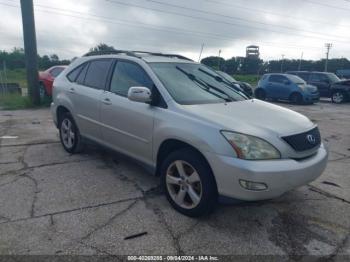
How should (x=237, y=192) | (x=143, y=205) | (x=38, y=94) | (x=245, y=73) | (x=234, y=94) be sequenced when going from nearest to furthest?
(x=237, y=192)
(x=143, y=205)
(x=234, y=94)
(x=38, y=94)
(x=245, y=73)

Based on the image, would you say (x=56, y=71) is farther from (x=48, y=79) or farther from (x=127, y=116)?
(x=127, y=116)

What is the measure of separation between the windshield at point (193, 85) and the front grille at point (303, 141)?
1055mm

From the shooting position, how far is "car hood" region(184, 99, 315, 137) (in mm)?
3223

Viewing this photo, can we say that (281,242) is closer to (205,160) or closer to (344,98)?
(205,160)

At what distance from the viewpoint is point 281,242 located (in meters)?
3.11

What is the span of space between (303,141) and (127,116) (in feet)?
6.83

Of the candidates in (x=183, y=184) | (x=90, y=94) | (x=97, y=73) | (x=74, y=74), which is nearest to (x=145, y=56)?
(x=97, y=73)

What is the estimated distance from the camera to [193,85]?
4168mm

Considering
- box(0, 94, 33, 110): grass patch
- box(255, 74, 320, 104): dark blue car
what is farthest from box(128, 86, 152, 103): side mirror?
box(255, 74, 320, 104): dark blue car

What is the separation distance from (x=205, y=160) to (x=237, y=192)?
45cm

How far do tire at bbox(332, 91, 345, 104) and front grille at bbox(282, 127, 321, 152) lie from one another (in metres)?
15.9

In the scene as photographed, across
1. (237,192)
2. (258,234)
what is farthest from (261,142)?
(258,234)

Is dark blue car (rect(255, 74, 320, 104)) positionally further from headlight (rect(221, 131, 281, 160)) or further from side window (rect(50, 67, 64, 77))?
headlight (rect(221, 131, 281, 160))

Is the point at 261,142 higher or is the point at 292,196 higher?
the point at 261,142
